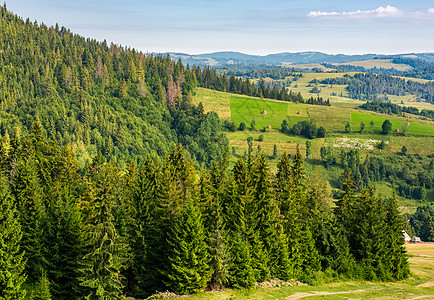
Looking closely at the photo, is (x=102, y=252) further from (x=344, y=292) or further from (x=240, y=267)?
(x=344, y=292)

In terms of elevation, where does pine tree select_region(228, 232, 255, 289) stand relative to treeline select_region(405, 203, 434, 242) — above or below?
above

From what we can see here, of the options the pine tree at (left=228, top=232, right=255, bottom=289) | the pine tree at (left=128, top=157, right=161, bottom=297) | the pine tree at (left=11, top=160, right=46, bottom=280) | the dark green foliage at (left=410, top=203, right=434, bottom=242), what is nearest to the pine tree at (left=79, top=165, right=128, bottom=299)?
the pine tree at (left=128, top=157, right=161, bottom=297)

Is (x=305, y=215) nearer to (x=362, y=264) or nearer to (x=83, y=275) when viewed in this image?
(x=362, y=264)

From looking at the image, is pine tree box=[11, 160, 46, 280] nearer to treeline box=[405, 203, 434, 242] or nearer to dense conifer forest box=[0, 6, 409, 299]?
dense conifer forest box=[0, 6, 409, 299]

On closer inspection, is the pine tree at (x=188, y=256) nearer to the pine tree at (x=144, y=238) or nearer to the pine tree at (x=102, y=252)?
the pine tree at (x=144, y=238)

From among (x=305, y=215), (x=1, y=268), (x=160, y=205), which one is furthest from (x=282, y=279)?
(x=1, y=268)

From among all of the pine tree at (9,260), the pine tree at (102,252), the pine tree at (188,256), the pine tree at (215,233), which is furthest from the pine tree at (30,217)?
the pine tree at (215,233)

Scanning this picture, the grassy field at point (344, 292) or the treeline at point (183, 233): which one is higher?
the treeline at point (183, 233)

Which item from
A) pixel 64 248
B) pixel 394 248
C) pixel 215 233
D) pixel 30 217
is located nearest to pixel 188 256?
pixel 215 233

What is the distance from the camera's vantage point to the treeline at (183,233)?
155 ft

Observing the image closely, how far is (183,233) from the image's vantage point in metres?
53.7

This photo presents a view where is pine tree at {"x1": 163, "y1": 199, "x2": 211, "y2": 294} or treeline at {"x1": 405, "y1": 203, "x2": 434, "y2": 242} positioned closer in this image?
pine tree at {"x1": 163, "y1": 199, "x2": 211, "y2": 294}

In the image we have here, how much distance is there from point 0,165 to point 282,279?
5415 centimetres

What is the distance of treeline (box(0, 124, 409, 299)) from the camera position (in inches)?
→ 1860
